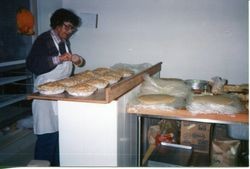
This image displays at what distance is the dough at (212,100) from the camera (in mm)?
1700

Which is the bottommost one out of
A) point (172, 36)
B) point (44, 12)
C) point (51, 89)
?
point (51, 89)

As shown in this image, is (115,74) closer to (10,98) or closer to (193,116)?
(193,116)

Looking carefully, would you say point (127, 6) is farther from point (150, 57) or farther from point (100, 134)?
point (100, 134)

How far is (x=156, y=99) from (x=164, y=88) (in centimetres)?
29

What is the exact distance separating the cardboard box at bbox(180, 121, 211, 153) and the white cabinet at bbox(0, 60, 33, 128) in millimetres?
1833

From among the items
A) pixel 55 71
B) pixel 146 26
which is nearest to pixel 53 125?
pixel 55 71

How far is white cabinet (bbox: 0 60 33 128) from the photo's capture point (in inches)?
116

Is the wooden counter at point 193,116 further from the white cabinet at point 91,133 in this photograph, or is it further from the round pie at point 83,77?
the round pie at point 83,77

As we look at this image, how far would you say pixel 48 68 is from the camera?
209 centimetres

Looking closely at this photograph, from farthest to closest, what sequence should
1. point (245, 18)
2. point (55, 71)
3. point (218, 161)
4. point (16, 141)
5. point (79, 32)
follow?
point (79, 32) < point (16, 141) < point (245, 18) < point (55, 71) < point (218, 161)

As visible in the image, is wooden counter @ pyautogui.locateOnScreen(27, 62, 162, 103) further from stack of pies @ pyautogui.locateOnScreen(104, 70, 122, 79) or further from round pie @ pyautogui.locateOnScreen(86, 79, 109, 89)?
stack of pies @ pyautogui.locateOnScreen(104, 70, 122, 79)

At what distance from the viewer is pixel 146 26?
9.59 ft

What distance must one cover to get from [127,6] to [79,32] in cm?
63

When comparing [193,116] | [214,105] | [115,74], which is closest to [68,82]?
[115,74]
